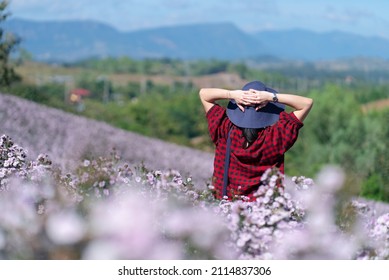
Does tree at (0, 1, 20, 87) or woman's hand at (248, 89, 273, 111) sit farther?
tree at (0, 1, 20, 87)

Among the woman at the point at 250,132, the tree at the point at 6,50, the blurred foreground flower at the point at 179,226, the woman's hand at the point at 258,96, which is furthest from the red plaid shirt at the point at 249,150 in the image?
the tree at the point at 6,50

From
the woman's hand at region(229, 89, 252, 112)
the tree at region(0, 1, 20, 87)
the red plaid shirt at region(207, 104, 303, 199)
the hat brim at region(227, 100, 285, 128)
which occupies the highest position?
the woman's hand at region(229, 89, 252, 112)

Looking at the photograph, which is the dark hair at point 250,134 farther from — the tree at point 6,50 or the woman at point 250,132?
the tree at point 6,50

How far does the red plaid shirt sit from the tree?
60.4 ft

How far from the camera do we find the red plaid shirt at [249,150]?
4.91m

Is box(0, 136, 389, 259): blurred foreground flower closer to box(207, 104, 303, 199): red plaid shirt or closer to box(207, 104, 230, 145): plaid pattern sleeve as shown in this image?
box(207, 104, 303, 199): red plaid shirt

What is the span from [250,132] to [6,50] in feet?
69.7

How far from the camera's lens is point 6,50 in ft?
81.1

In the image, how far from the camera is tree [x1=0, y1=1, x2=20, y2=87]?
22828 millimetres

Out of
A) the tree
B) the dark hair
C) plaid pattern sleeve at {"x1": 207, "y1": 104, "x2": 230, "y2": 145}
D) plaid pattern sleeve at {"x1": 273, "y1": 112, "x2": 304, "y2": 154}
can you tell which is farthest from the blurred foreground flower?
the tree

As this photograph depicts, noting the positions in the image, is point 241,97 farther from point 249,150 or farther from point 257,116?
point 249,150
